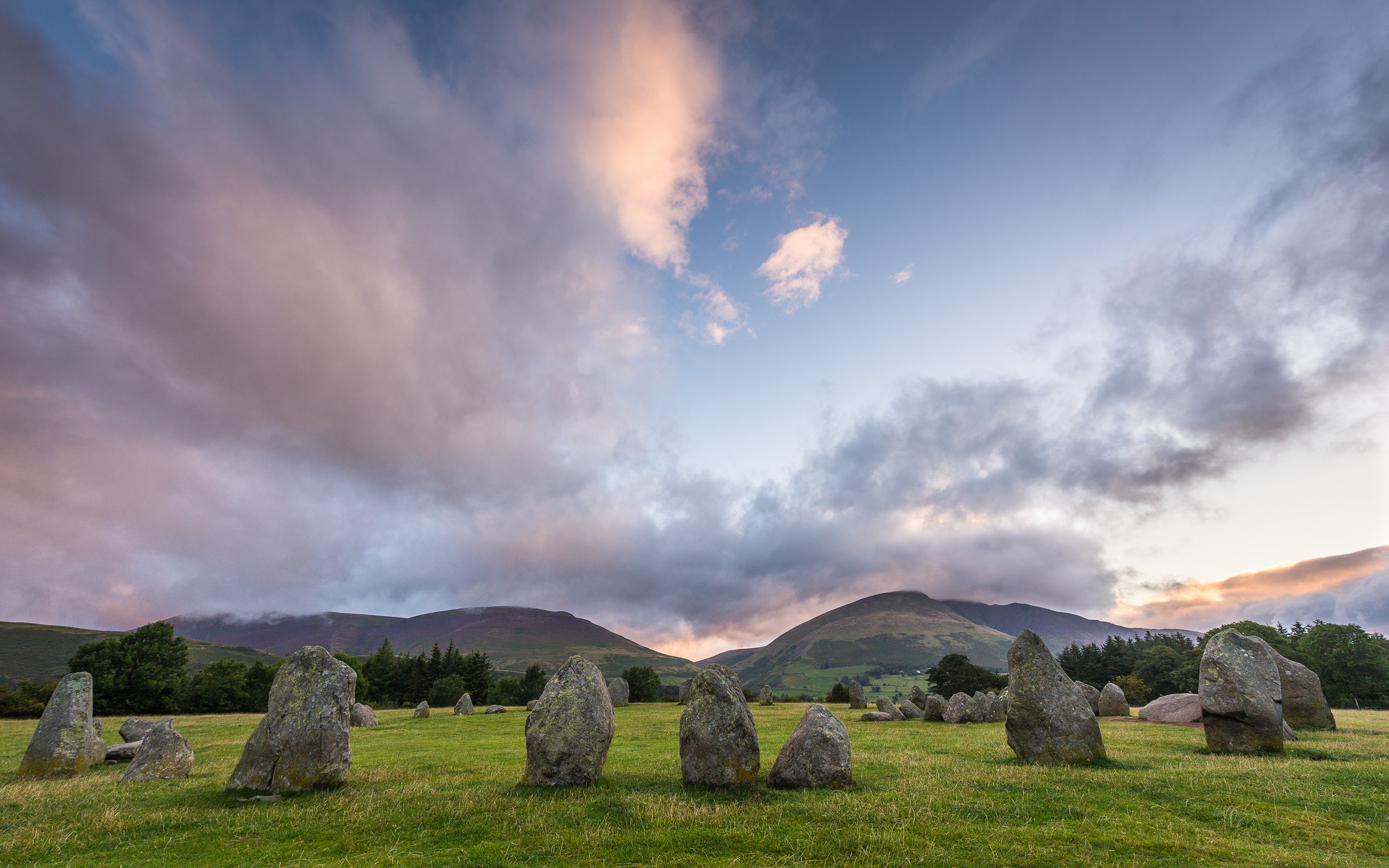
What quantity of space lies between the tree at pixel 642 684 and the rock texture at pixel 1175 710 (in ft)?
163

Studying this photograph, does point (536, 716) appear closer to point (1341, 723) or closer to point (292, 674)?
point (292, 674)

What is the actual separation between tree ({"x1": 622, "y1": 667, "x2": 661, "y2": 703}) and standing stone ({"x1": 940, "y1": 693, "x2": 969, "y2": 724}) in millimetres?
42175

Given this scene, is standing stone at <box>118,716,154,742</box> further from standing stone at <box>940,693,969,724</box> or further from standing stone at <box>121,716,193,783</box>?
standing stone at <box>940,693,969,724</box>

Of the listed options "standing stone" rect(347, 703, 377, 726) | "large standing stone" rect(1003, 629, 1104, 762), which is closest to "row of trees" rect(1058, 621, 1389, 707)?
"large standing stone" rect(1003, 629, 1104, 762)

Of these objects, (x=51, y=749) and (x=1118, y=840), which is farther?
(x=51, y=749)

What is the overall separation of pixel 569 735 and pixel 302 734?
19.8 ft

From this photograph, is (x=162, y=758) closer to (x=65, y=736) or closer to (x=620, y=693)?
(x=65, y=736)

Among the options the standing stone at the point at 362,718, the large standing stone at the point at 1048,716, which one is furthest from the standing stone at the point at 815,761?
the standing stone at the point at 362,718

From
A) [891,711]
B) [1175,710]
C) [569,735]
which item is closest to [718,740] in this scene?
[569,735]

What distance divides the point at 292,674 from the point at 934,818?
14476mm

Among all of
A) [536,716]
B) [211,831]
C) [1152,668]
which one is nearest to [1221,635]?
[536,716]

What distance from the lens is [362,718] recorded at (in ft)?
111

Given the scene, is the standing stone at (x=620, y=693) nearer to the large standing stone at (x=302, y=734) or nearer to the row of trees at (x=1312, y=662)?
the row of trees at (x=1312, y=662)

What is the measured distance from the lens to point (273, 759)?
12.9 m
